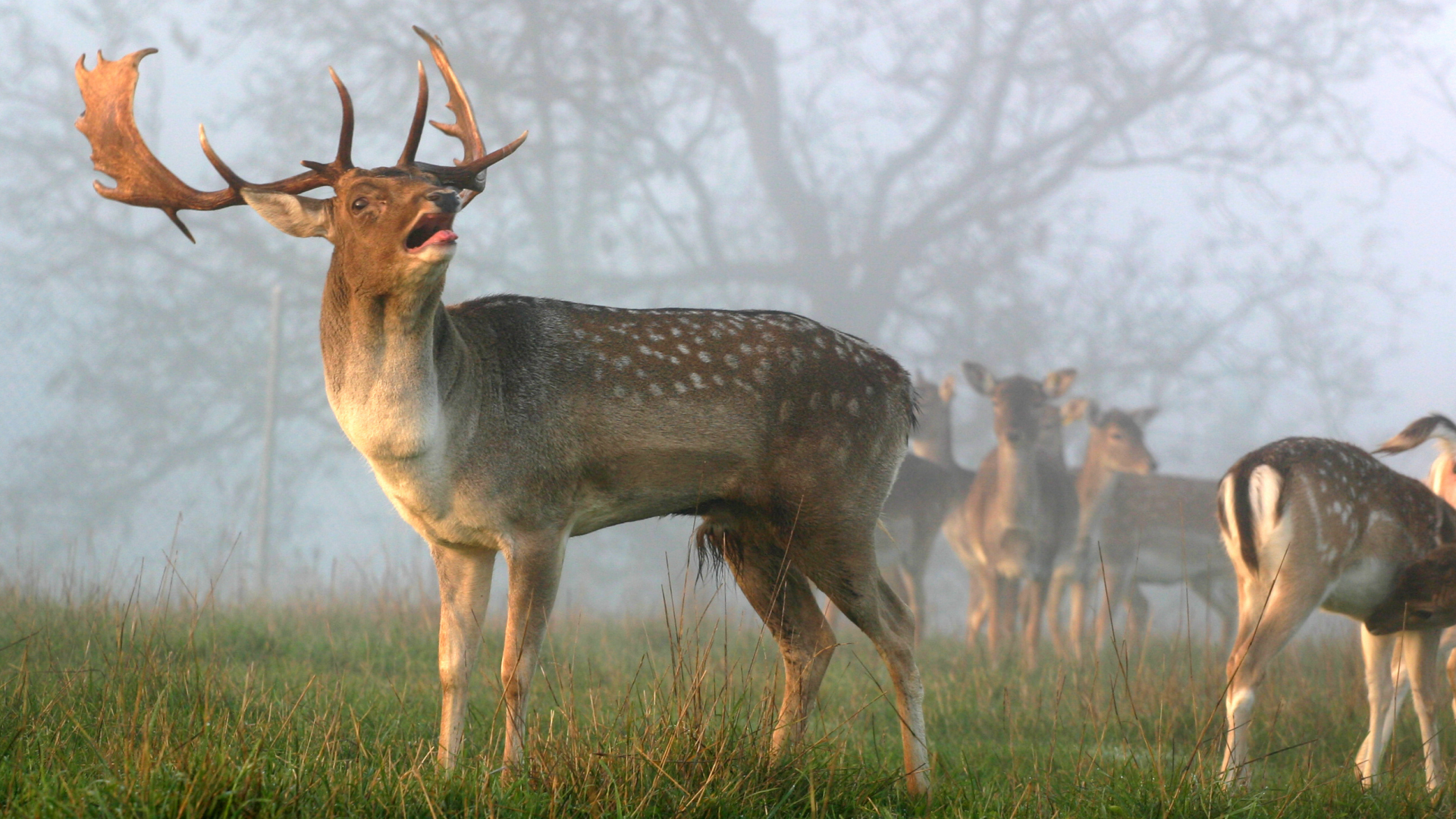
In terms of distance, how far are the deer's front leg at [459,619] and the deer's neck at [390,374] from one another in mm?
476

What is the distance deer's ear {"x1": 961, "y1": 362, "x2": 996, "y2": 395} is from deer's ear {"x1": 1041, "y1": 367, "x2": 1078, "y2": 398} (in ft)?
1.96

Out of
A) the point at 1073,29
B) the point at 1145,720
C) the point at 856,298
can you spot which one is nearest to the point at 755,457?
the point at 1145,720

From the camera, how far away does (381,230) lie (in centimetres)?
357

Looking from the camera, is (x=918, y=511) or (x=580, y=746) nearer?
(x=580, y=746)

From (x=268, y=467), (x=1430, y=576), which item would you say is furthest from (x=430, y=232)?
(x=268, y=467)

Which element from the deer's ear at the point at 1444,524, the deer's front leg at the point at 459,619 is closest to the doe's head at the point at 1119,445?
the deer's ear at the point at 1444,524

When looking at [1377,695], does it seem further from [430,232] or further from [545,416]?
[430,232]

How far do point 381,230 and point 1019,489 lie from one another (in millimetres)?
8497

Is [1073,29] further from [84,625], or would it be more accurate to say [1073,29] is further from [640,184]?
[84,625]

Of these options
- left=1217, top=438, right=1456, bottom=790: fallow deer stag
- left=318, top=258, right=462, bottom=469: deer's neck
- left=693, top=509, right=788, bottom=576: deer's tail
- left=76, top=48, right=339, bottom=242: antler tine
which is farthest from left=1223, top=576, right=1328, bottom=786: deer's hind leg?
left=76, top=48, right=339, bottom=242: antler tine

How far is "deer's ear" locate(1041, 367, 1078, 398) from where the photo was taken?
12.2 meters

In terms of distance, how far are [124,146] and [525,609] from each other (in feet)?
6.83

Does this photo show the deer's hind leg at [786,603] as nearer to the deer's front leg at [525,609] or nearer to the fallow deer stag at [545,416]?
the fallow deer stag at [545,416]

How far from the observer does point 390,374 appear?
3668mm
